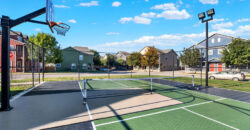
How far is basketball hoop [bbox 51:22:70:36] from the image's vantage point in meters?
6.40

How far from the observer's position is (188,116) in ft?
16.5

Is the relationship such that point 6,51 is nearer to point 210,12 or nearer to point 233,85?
point 210,12

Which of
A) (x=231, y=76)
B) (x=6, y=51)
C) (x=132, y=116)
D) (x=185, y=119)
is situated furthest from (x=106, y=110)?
(x=231, y=76)

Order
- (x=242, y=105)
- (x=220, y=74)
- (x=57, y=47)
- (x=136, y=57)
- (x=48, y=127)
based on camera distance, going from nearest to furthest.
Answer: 1. (x=48, y=127)
2. (x=242, y=105)
3. (x=220, y=74)
4. (x=57, y=47)
5. (x=136, y=57)

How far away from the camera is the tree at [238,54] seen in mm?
21031

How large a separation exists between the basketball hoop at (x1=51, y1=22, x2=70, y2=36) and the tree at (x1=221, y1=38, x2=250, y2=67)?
26325 mm

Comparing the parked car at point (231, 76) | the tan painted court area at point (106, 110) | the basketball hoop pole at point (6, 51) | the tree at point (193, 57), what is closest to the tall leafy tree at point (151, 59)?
the tree at point (193, 57)

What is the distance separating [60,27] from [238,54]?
93.4 feet

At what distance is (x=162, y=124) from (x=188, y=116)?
1445 mm

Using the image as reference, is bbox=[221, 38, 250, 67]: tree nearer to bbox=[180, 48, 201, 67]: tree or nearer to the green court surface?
bbox=[180, 48, 201, 67]: tree

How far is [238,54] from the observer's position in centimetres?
2195

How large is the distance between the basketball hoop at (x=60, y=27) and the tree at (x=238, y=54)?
26325 millimetres

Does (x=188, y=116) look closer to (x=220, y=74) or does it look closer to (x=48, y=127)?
(x=48, y=127)

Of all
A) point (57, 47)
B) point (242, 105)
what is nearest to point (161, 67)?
point (57, 47)
